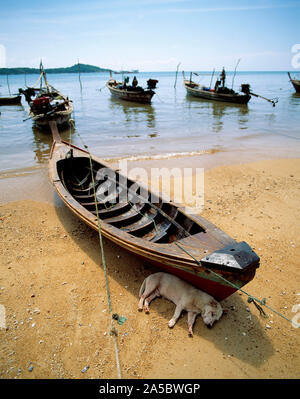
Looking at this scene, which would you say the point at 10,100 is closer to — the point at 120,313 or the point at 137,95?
the point at 137,95

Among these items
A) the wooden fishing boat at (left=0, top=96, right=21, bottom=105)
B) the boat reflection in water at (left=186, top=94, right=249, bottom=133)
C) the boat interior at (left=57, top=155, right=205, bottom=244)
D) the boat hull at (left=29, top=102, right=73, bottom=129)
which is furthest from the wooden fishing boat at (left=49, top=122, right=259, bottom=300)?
the wooden fishing boat at (left=0, top=96, right=21, bottom=105)

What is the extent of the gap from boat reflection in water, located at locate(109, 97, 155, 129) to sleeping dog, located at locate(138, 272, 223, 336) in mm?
14739

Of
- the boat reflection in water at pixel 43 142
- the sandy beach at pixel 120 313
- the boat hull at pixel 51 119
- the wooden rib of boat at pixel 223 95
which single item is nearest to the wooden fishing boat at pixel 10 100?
the boat reflection in water at pixel 43 142

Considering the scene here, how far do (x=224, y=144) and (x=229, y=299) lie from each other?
416 inches

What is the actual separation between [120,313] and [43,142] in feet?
39.9

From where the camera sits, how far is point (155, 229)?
4902 mm

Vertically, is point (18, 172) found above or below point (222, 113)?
below

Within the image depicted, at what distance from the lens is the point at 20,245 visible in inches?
206

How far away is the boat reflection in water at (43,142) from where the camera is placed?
10.9 meters

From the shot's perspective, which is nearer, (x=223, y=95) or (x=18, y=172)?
(x=18, y=172)

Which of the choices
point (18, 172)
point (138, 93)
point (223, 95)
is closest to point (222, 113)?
point (223, 95)

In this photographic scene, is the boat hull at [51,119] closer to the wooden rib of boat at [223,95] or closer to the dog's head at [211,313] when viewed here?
the dog's head at [211,313]

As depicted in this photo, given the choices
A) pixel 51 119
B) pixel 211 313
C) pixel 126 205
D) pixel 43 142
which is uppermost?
pixel 51 119
